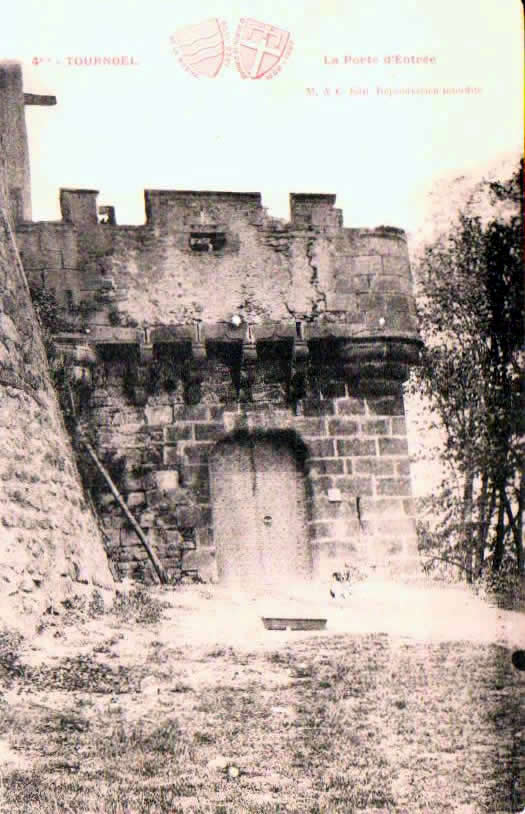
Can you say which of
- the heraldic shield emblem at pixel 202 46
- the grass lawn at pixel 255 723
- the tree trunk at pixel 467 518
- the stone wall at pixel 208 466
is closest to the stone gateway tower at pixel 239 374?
the stone wall at pixel 208 466

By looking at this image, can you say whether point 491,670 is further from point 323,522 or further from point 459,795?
point 323,522

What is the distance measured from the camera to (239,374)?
9.86m

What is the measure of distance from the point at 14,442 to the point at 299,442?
8.69ft

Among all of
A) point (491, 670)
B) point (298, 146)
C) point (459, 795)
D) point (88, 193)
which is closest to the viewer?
point (459, 795)

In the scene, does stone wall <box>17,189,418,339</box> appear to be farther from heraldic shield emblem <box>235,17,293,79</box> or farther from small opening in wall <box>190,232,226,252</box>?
heraldic shield emblem <box>235,17,293,79</box>

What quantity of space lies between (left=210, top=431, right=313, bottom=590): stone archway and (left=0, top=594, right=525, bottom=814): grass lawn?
1.04 m

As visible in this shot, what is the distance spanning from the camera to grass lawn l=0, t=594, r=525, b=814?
6.88m

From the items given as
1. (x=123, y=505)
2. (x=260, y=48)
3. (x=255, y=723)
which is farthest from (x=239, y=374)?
(x=255, y=723)

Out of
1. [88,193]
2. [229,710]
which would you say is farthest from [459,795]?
[88,193]

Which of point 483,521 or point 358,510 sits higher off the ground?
point 358,510

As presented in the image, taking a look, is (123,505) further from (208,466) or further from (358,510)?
(358,510)

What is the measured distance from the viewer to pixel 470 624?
8312 millimetres

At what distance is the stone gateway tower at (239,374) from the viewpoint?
9.52 meters

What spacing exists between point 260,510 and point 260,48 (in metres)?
3.86
